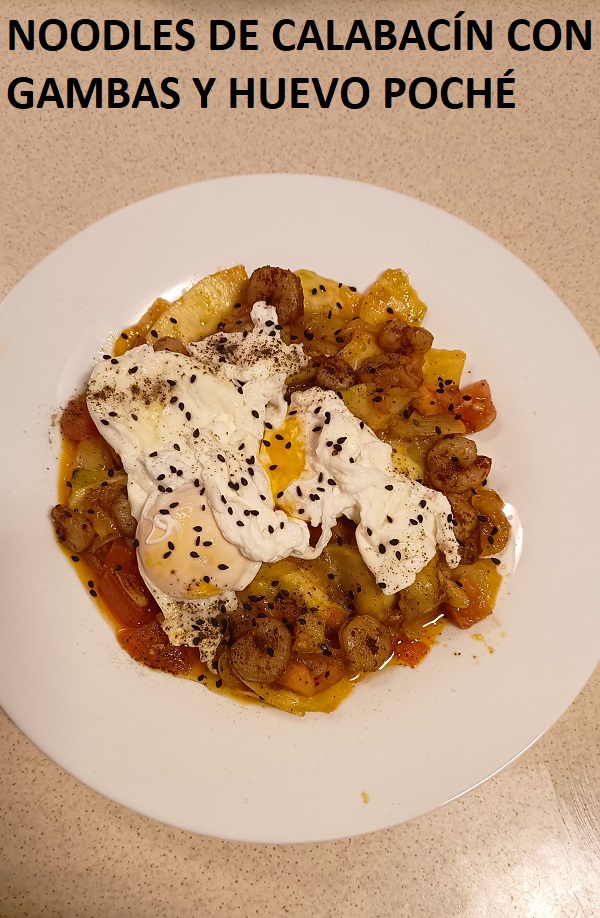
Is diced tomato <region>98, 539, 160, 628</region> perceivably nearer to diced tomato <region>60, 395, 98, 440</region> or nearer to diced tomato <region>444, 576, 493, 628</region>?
diced tomato <region>60, 395, 98, 440</region>

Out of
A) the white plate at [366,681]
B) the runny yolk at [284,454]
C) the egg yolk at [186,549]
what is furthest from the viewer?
the runny yolk at [284,454]

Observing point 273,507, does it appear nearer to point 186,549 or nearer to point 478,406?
point 186,549

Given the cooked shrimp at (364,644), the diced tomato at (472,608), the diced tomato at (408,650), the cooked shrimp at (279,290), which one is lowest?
the diced tomato at (408,650)

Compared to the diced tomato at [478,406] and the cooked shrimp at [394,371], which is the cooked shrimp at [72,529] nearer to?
the cooked shrimp at [394,371]

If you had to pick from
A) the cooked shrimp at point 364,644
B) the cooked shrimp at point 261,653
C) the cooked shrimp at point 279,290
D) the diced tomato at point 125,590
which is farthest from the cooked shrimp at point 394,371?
the diced tomato at point 125,590

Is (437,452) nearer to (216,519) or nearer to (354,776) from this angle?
(216,519)

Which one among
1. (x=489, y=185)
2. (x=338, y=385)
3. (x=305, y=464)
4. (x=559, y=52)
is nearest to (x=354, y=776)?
(x=305, y=464)

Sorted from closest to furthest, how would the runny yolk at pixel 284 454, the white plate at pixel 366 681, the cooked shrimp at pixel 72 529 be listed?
the white plate at pixel 366 681 → the cooked shrimp at pixel 72 529 → the runny yolk at pixel 284 454

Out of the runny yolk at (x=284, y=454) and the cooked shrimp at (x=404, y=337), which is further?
the cooked shrimp at (x=404, y=337)
